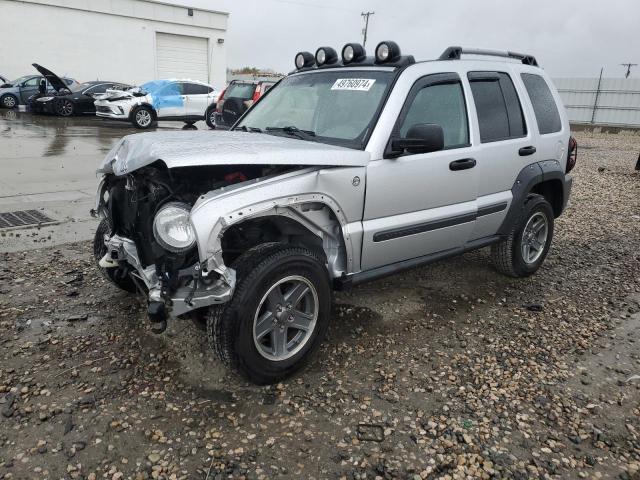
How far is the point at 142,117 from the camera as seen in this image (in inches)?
675

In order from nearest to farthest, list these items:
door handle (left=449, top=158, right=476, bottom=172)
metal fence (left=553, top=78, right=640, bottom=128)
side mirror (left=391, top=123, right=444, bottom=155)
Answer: side mirror (left=391, top=123, right=444, bottom=155)
door handle (left=449, top=158, right=476, bottom=172)
metal fence (left=553, top=78, right=640, bottom=128)

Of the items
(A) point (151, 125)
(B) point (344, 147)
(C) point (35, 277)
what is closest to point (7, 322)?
(C) point (35, 277)

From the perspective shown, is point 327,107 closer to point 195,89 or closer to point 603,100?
point 195,89

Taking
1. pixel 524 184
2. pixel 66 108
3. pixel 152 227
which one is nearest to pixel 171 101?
pixel 66 108

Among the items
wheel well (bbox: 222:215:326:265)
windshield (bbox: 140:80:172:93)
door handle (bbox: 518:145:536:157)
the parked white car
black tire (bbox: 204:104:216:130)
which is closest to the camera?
wheel well (bbox: 222:215:326:265)

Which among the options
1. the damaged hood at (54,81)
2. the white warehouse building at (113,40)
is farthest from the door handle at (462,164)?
the white warehouse building at (113,40)

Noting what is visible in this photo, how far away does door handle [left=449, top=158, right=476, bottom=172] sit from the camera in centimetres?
374

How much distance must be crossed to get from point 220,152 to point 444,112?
187cm

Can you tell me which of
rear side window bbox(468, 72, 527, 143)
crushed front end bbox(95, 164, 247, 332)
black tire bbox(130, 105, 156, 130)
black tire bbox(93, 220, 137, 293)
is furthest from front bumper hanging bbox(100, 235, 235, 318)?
black tire bbox(130, 105, 156, 130)

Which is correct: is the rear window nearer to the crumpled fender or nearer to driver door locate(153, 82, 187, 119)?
driver door locate(153, 82, 187, 119)

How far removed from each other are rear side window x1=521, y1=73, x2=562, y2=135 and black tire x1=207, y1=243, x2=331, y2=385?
9.30 feet

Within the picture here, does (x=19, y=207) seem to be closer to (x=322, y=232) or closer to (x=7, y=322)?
(x=7, y=322)

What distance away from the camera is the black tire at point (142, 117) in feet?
55.6

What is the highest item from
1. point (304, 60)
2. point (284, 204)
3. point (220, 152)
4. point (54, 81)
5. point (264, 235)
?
point (54, 81)
